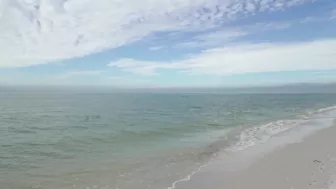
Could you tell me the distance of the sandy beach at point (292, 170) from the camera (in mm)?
9641

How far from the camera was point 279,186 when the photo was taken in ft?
30.9

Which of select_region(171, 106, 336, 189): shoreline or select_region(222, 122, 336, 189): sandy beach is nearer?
select_region(222, 122, 336, 189): sandy beach

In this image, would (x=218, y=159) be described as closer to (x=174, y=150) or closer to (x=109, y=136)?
(x=174, y=150)

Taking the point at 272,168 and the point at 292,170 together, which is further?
the point at 272,168

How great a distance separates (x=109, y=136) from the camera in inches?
870

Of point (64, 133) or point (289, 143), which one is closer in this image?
point (289, 143)

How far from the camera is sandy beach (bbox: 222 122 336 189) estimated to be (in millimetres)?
9641

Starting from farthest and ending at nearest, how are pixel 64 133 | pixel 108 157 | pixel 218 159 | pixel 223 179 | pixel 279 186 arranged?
pixel 64 133 → pixel 108 157 → pixel 218 159 → pixel 223 179 → pixel 279 186

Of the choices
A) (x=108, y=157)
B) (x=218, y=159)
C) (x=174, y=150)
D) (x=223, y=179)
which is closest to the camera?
(x=223, y=179)

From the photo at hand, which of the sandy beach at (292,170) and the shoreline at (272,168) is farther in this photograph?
the shoreline at (272,168)

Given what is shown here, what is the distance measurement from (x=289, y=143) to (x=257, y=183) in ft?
27.9

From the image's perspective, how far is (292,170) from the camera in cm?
1125

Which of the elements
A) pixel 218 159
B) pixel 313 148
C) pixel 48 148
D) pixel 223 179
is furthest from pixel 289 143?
pixel 48 148

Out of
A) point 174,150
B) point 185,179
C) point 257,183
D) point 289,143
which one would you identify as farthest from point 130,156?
point 289,143
